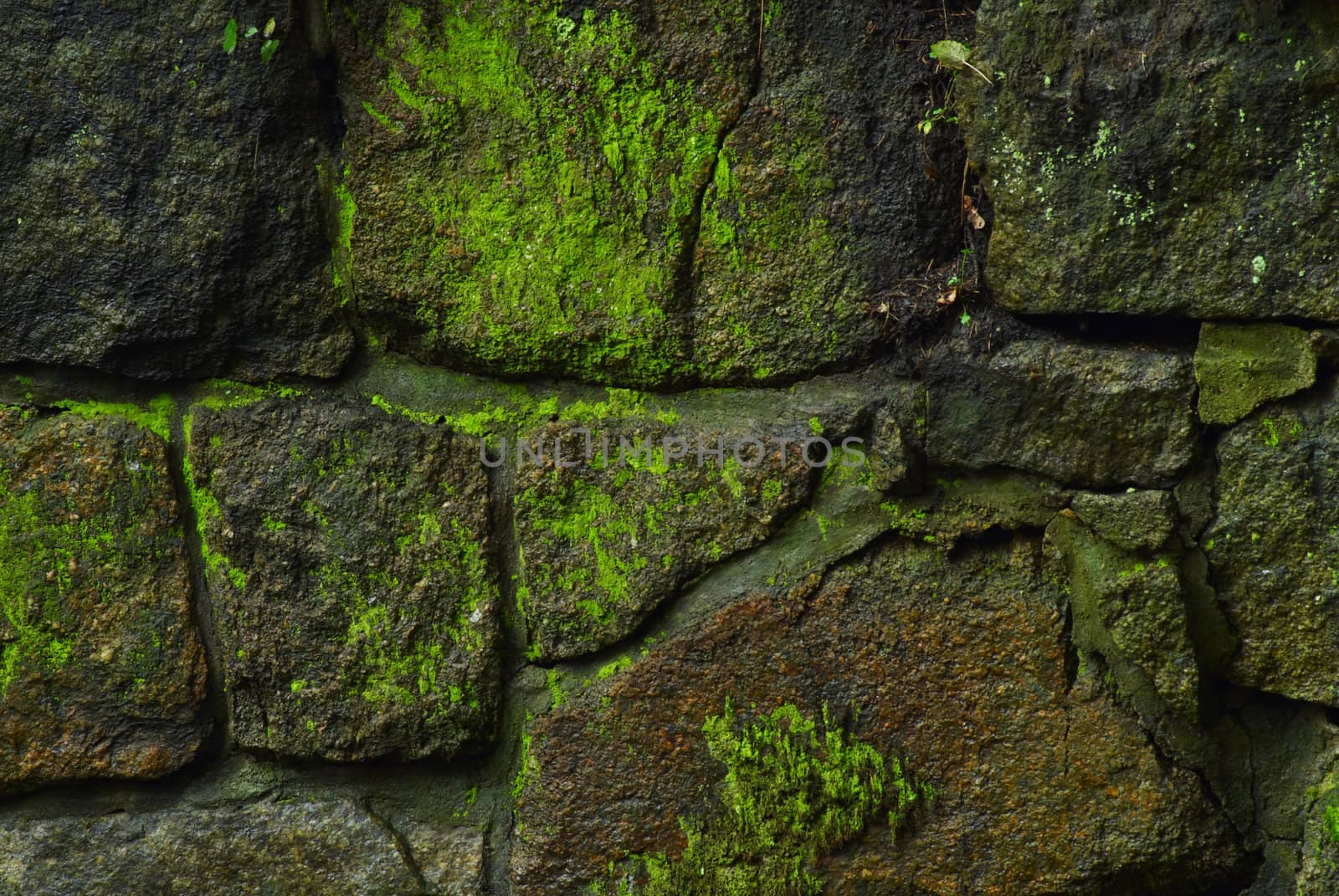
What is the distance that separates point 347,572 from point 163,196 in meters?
0.45

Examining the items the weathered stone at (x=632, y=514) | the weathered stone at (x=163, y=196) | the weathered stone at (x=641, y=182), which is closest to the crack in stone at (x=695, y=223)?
the weathered stone at (x=641, y=182)

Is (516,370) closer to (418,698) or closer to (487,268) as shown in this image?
(487,268)

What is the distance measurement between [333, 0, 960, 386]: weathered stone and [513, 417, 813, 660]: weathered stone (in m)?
0.08

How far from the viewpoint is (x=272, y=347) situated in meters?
1.20

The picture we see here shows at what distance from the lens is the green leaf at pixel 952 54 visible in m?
1.05

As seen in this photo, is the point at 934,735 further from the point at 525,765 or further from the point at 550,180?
the point at 550,180

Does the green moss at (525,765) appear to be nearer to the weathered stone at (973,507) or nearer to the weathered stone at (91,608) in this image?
the weathered stone at (91,608)

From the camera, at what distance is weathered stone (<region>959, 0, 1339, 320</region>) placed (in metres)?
0.97

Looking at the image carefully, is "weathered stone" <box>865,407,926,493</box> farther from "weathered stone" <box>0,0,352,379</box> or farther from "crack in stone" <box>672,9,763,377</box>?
"weathered stone" <box>0,0,352,379</box>

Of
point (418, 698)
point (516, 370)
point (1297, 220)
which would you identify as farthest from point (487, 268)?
point (1297, 220)

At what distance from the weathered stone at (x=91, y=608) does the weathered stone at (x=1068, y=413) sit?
85cm

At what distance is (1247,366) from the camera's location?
1025 millimetres

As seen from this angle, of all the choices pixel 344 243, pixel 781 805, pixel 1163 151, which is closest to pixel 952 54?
pixel 1163 151

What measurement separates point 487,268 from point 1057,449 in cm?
62
